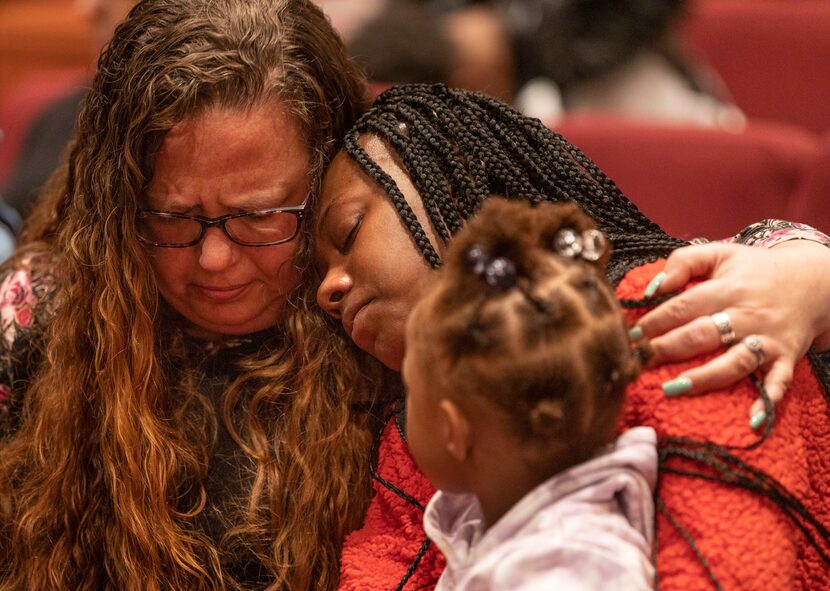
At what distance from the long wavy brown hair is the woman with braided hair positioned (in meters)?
0.06

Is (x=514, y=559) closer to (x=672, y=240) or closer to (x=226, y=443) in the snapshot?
(x=672, y=240)

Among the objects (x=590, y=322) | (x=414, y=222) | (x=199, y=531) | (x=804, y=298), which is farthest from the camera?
(x=199, y=531)

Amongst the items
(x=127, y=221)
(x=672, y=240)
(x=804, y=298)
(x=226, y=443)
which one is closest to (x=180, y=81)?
(x=127, y=221)

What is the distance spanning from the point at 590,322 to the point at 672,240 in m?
0.30

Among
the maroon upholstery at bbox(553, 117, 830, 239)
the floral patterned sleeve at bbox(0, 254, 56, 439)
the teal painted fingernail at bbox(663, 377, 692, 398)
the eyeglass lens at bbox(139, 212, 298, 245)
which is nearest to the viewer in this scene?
the teal painted fingernail at bbox(663, 377, 692, 398)

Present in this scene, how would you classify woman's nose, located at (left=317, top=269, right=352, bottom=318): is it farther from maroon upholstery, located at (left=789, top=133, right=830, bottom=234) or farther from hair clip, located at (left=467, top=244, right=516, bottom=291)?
maroon upholstery, located at (left=789, top=133, right=830, bottom=234)

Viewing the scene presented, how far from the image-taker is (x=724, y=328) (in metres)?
0.95

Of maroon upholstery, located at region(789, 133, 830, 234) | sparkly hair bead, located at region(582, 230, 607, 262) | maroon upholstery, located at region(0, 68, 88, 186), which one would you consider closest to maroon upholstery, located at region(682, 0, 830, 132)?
maroon upholstery, located at region(789, 133, 830, 234)

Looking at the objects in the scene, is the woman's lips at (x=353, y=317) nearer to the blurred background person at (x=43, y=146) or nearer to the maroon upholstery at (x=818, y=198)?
the maroon upholstery at (x=818, y=198)

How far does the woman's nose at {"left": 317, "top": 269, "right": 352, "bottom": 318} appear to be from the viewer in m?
1.15

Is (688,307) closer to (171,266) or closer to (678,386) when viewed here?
(678,386)

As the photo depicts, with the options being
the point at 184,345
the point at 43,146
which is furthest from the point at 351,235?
the point at 43,146

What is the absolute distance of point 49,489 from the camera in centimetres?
125

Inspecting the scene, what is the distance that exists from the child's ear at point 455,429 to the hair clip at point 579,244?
163 mm
